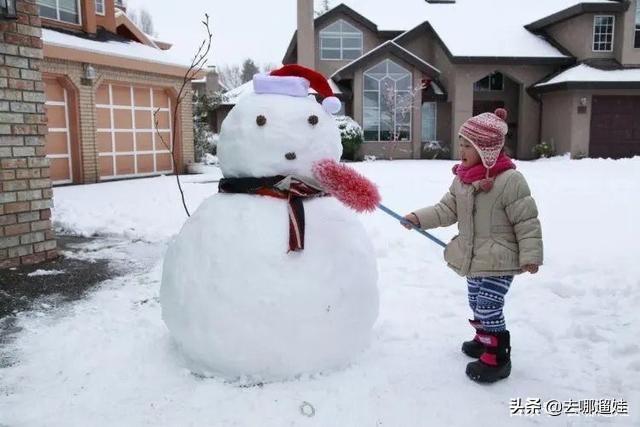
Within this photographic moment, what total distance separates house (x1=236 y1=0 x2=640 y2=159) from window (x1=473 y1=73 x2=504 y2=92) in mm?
48

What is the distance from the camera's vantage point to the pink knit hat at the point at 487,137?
9.70 ft

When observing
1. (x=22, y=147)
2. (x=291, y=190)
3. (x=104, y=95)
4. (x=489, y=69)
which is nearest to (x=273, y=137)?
(x=291, y=190)

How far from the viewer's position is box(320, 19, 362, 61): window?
22.9 metres

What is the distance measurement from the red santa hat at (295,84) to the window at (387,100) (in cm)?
1841

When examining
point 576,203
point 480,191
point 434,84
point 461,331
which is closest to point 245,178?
point 480,191

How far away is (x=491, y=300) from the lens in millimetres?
3039

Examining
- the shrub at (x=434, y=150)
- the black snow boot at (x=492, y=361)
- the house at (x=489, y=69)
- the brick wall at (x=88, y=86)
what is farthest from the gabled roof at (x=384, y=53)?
the black snow boot at (x=492, y=361)

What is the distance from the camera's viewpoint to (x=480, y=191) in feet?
9.93

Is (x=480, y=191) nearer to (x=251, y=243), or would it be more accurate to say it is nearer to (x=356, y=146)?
(x=251, y=243)

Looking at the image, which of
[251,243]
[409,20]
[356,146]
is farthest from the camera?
[409,20]

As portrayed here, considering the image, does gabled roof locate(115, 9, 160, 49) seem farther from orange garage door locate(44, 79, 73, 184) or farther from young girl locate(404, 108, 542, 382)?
young girl locate(404, 108, 542, 382)

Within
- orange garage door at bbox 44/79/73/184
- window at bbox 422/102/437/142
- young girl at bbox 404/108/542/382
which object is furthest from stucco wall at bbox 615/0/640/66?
young girl at bbox 404/108/542/382

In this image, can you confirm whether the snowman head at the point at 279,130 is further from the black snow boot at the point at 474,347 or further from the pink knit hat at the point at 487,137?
the black snow boot at the point at 474,347

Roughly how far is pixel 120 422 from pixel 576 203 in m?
7.62
